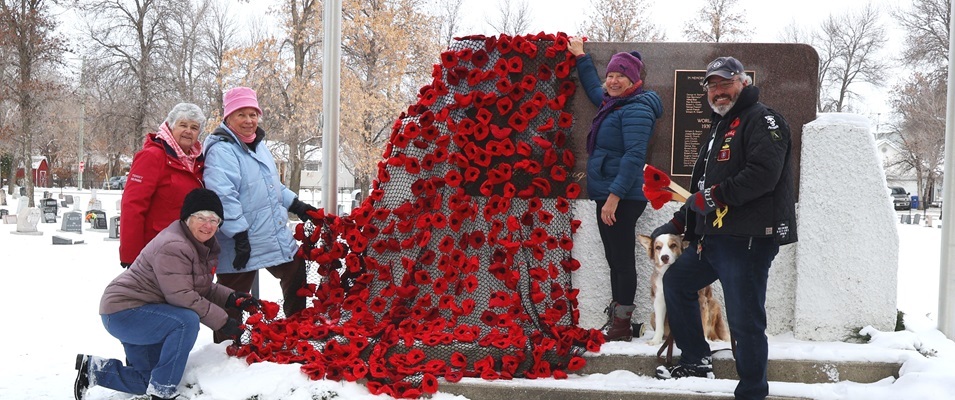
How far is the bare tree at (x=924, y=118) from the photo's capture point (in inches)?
1221

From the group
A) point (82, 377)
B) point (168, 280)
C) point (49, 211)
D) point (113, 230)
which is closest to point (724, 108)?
point (168, 280)

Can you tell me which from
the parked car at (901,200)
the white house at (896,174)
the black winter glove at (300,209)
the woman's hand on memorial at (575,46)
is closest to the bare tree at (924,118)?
the parked car at (901,200)

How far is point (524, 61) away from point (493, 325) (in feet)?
6.71

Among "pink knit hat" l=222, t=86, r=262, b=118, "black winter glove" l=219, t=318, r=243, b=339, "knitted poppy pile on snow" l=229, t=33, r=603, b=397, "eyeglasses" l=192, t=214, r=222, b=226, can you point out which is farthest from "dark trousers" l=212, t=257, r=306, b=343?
"pink knit hat" l=222, t=86, r=262, b=118

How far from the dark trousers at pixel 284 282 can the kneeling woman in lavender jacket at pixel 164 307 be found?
21.5 inches

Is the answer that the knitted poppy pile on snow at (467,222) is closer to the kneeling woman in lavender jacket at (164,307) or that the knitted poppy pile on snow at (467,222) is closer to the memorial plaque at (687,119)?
the kneeling woman in lavender jacket at (164,307)

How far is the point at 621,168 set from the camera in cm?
447

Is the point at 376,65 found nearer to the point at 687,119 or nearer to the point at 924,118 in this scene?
the point at 687,119

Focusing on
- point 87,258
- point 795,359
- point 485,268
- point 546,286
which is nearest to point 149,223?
point 485,268

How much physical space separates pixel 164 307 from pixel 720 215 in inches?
123

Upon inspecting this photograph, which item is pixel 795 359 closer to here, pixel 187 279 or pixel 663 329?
pixel 663 329

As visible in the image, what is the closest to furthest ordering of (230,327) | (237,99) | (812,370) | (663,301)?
(230,327) → (812,370) → (663,301) → (237,99)

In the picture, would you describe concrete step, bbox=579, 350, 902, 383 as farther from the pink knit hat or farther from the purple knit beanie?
the pink knit hat

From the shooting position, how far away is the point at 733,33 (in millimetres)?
24594
